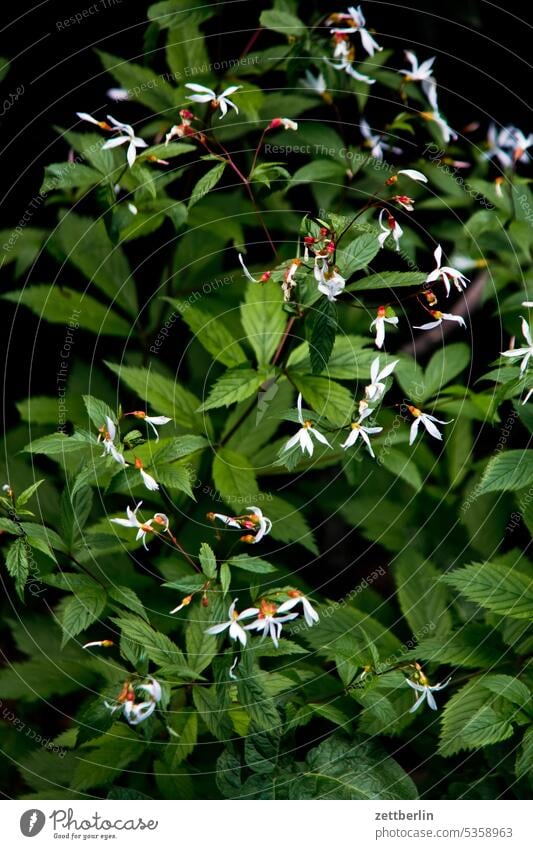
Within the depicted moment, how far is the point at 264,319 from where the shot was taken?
1987 mm

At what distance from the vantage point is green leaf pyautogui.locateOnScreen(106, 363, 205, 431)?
1.98 meters

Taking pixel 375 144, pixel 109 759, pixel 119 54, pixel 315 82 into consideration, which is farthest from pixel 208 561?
pixel 119 54

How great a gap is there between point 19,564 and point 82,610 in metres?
0.16

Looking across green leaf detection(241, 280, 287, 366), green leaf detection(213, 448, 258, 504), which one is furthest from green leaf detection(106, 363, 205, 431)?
green leaf detection(241, 280, 287, 366)

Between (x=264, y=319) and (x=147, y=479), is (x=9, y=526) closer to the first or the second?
(x=147, y=479)

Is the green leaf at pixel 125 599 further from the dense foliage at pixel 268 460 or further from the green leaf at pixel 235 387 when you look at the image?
the green leaf at pixel 235 387

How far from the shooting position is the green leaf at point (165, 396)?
1984 millimetres

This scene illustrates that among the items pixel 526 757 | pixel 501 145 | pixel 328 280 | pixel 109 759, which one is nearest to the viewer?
pixel 328 280

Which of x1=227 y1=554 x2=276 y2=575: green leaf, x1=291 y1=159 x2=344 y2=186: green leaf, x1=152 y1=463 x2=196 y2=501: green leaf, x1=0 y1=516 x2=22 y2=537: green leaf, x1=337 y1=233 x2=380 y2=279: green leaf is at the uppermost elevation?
x1=291 y1=159 x2=344 y2=186: green leaf

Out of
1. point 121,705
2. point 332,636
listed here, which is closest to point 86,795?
point 121,705

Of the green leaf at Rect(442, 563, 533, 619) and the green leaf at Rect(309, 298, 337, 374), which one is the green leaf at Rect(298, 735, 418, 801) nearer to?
the green leaf at Rect(442, 563, 533, 619)

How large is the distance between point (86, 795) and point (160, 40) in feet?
6.85

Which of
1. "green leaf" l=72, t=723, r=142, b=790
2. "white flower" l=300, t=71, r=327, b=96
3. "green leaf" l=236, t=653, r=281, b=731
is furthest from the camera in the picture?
"white flower" l=300, t=71, r=327, b=96

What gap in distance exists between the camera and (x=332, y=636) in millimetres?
1937
